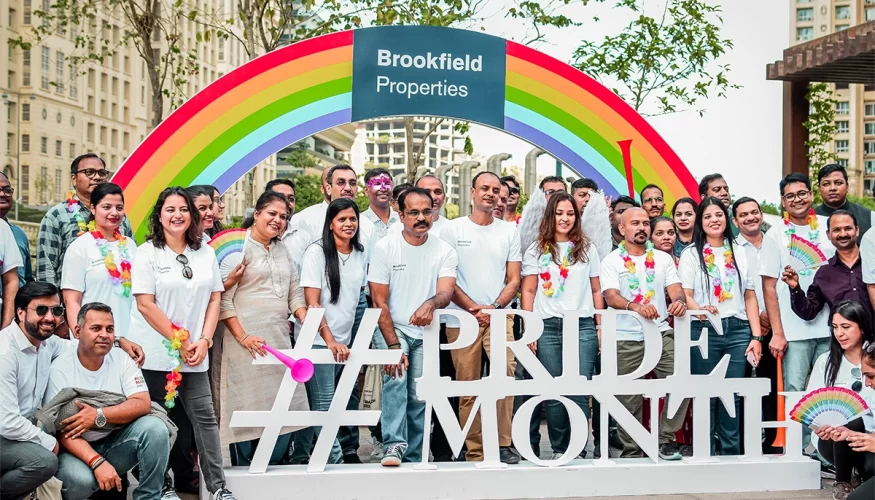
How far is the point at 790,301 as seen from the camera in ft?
22.4

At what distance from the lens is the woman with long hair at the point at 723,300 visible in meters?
6.74

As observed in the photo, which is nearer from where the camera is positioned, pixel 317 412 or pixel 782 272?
pixel 317 412

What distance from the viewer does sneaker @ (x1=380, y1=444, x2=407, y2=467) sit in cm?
604

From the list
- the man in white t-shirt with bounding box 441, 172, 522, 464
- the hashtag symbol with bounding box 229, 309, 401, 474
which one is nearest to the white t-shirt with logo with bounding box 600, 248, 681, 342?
the man in white t-shirt with bounding box 441, 172, 522, 464

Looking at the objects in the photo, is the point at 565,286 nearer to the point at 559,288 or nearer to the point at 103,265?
the point at 559,288

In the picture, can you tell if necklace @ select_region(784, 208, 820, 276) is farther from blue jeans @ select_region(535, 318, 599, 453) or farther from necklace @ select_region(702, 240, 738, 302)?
blue jeans @ select_region(535, 318, 599, 453)

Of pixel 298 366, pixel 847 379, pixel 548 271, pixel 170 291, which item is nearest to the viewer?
pixel 170 291

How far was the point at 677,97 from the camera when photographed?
1395cm

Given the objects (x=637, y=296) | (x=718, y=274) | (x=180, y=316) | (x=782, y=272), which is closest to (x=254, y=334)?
(x=180, y=316)

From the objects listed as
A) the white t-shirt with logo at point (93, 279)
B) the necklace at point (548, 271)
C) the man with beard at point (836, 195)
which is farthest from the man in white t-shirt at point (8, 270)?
the man with beard at point (836, 195)

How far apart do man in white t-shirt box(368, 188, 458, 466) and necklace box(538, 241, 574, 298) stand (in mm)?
698

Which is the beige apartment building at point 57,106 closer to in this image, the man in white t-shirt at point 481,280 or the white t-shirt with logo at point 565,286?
the man in white t-shirt at point 481,280

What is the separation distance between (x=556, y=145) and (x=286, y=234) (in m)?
2.80

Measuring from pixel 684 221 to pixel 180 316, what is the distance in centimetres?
366
